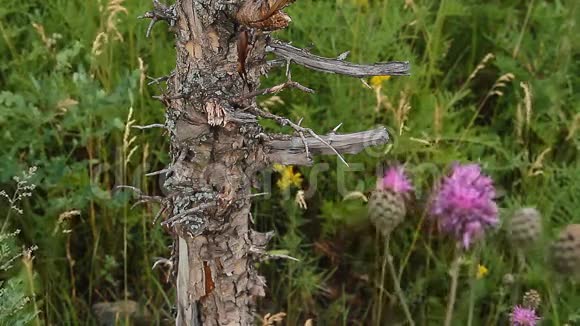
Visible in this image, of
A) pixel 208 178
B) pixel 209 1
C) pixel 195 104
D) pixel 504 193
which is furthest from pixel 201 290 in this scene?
pixel 504 193

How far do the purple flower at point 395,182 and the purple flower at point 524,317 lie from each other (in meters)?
0.47

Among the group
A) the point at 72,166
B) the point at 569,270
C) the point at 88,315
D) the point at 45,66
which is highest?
the point at 45,66

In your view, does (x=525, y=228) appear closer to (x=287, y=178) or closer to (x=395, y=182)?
(x=395, y=182)

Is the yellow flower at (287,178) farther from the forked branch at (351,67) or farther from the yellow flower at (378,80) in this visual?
the forked branch at (351,67)

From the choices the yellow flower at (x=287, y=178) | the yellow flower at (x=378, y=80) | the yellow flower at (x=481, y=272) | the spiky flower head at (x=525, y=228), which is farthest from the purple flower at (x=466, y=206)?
the yellow flower at (x=378, y=80)

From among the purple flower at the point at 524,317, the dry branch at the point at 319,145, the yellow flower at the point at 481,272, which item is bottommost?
the purple flower at the point at 524,317

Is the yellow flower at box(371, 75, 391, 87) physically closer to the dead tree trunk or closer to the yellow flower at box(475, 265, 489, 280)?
the yellow flower at box(475, 265, 489, 280)

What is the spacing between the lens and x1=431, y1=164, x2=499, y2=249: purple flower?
6.44 ft

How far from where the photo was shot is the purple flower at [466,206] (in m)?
1.96

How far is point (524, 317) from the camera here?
6.86ft

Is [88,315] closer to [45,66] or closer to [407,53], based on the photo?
[45,66]

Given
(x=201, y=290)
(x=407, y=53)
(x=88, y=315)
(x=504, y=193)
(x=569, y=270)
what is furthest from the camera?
(x=407, y=53)

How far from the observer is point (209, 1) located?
1.63 metres

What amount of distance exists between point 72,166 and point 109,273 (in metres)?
0.38
